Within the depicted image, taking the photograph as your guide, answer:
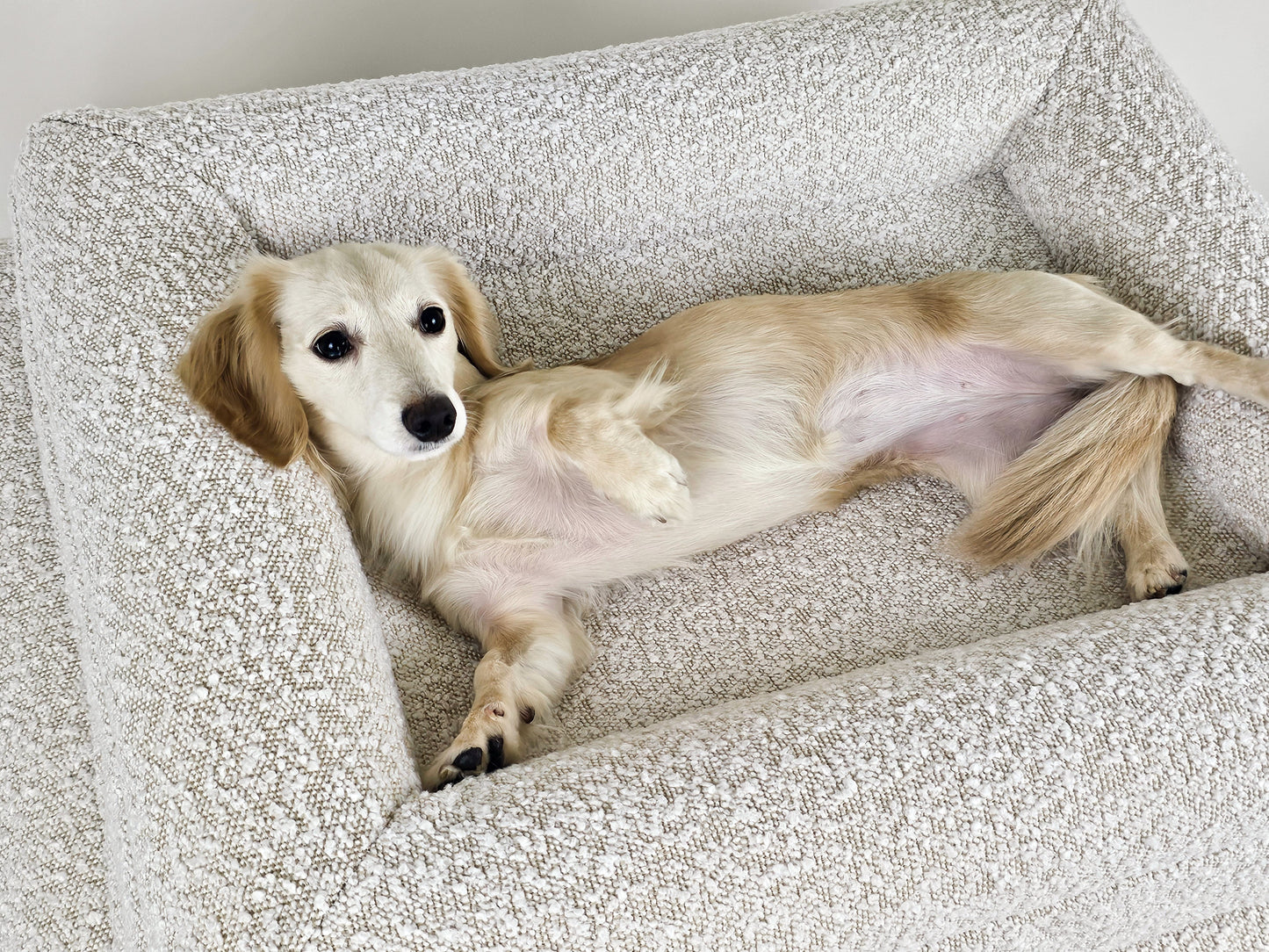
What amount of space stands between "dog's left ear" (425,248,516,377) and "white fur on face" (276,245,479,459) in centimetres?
11

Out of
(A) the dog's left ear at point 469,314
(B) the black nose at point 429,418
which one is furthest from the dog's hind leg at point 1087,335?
(B) the black nose at point 429,418

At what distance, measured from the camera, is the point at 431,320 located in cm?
147

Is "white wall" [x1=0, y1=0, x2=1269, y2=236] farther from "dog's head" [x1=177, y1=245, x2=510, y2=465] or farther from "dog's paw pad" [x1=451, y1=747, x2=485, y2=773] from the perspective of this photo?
"dog's paw pad" [x1=451, y1=747, x2=485, y2=773]

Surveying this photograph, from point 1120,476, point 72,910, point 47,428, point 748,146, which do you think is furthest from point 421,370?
point 1120,476

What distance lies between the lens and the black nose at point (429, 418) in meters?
1.31

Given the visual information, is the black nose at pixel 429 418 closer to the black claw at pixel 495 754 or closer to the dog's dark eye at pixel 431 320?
the dog's dark eye at pixel 431 320

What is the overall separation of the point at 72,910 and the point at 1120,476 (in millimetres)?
1927

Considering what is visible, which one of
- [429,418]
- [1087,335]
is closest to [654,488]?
[429,418]

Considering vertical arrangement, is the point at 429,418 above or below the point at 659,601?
above

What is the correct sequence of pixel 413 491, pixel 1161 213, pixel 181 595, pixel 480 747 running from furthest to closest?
pixel 1161 213, pixel 413 491, pixel 480 747, pixel 181 595

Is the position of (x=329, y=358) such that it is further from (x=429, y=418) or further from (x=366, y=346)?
(x=429, y=418)

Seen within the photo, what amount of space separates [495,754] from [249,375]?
2.33 feet

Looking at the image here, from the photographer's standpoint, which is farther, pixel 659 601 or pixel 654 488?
pixel 659 601

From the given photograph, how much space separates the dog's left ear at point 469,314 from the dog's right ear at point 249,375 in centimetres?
29
